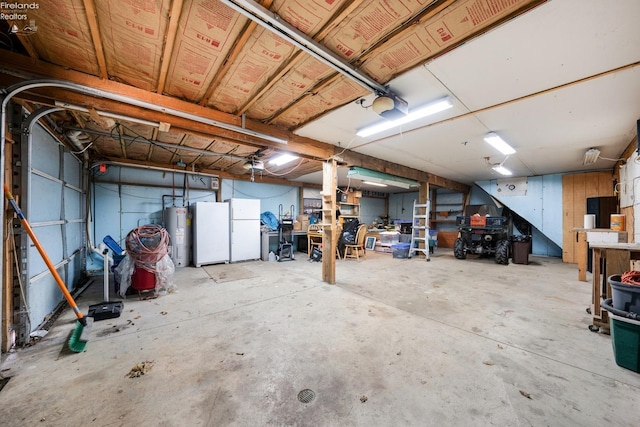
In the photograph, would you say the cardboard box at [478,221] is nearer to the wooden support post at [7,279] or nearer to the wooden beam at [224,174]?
the wooden beam at [224,174]

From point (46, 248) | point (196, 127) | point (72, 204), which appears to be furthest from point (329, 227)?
point (72, 204)

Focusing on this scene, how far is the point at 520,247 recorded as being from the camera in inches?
229

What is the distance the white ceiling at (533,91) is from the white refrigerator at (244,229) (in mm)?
3155

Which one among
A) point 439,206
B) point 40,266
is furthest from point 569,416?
point 439,206

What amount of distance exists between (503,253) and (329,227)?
483 centimetres

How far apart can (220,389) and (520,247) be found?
723cm

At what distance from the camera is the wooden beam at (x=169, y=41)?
1450mm

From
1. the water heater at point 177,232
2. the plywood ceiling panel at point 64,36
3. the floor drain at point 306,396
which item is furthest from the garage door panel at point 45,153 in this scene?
the floor drain at point 306,396

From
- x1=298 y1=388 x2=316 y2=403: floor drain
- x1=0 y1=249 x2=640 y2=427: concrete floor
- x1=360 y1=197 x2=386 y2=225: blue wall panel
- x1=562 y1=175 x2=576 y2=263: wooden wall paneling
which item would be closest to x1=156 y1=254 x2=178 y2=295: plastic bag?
x1=0 y1=249 x2=640 y2=427: concrete floor

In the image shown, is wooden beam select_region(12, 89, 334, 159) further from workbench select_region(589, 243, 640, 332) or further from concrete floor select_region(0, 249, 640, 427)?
workbench select_region(589, 243, 640, 332)

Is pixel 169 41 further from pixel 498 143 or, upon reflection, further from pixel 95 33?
pixel 498 143

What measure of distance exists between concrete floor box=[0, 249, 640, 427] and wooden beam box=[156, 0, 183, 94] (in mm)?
2537

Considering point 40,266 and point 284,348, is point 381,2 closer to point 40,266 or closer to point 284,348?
point 284,348

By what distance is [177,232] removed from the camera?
213 inches
